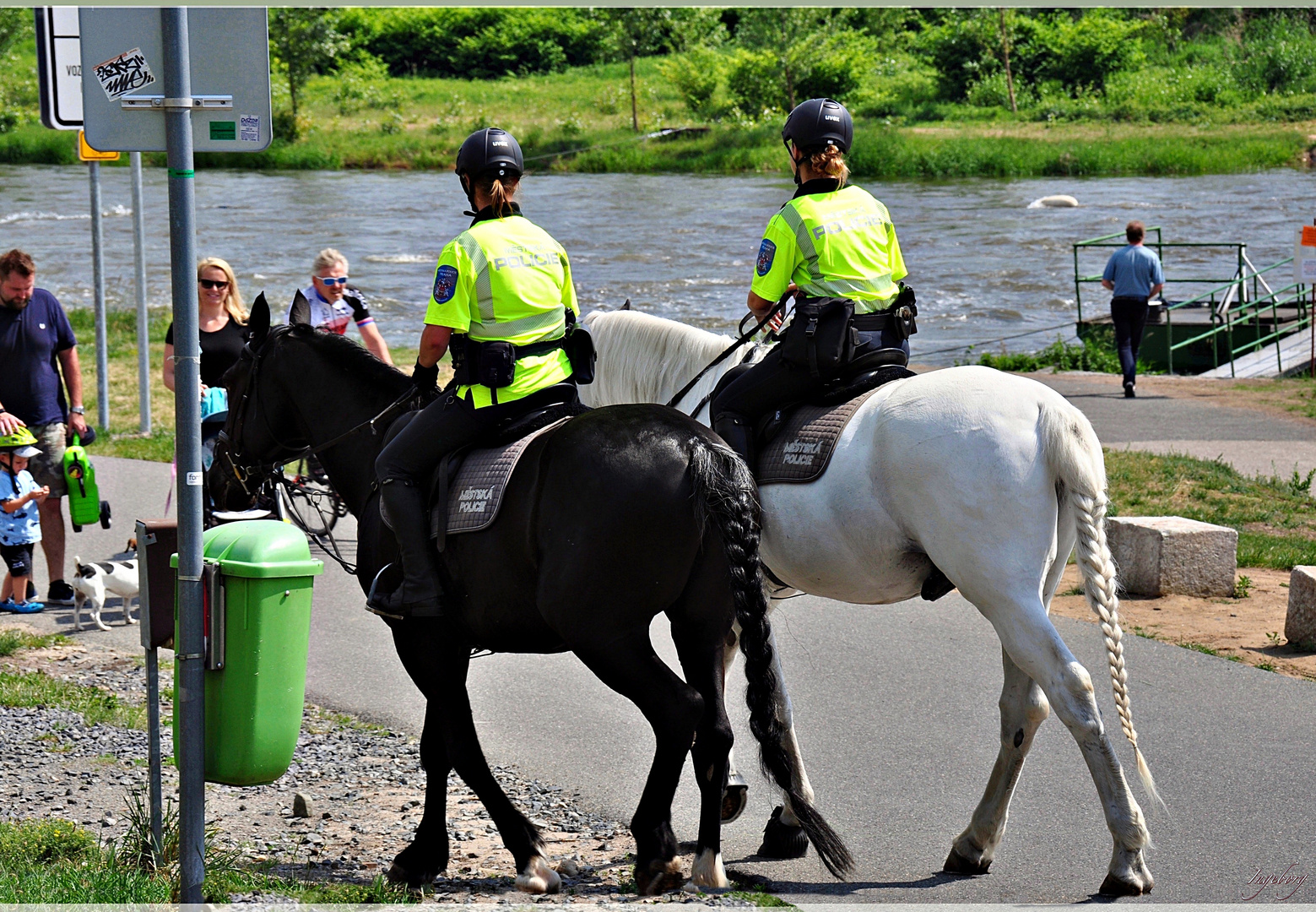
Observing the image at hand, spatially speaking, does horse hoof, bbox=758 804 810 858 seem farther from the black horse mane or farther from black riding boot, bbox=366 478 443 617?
the black horse mane

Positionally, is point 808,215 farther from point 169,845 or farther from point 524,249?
point 169,845

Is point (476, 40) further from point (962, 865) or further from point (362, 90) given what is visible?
point (962, 865)

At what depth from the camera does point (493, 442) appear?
184 inches

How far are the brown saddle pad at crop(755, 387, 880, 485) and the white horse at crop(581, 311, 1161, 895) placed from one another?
0.16 feet

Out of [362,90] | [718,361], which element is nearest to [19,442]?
[718,361]

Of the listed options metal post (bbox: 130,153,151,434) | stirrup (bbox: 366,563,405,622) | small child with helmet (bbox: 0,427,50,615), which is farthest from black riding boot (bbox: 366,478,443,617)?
metal post (bbox: 130,153,151,434)

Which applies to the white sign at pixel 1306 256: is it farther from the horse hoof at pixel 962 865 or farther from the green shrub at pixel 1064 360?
the horse hoof at pixel 962 865

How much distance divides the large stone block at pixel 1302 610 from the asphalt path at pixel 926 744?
0.59 meters

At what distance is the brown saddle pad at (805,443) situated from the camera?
502cm

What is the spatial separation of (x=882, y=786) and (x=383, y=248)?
30349 millimetres

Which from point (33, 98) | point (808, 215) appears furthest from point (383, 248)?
point (33, 98)

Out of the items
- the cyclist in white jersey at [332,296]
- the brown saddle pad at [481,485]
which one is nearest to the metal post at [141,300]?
the cyclist in white jersey at [332,296]

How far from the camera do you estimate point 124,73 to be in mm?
3830

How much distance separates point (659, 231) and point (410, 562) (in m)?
33.6
